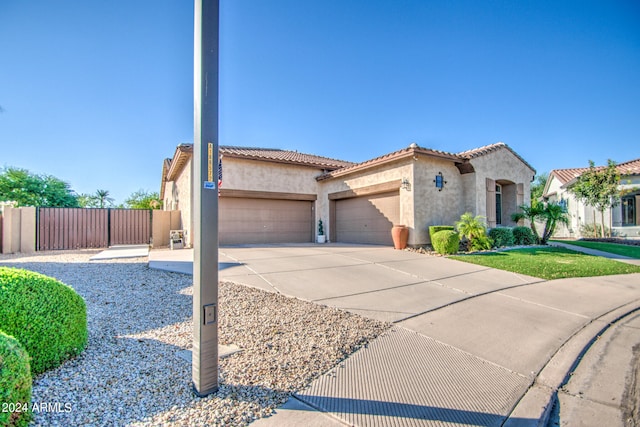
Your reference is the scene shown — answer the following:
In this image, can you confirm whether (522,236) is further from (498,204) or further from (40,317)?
(40,317)

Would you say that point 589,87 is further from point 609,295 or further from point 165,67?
point 165,67

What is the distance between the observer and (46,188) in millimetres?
24219

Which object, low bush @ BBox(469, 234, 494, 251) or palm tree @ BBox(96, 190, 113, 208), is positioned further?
palm tree @ BBox(96, 190, 113, 208)

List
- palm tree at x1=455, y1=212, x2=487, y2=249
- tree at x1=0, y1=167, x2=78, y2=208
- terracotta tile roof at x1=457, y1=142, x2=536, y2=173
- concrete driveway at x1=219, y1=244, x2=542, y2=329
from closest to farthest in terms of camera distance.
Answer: concrete driveway at x1=219, y1=244, x2=542, y2=329
palm tree at x1=455, y1=212, x2=487, y2=249
terracotta tile roof at x1=457, y1=142, x2=536, y2=173
tree at x1=0, y1=167, x2=78, y2=208

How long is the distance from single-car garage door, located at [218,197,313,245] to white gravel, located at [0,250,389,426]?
26.8 feet

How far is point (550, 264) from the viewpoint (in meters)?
8.61

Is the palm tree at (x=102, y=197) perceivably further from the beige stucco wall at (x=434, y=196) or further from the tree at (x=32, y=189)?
the beige stucco wall at (x=434, y=196)

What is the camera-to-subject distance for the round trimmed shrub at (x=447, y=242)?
10.1m

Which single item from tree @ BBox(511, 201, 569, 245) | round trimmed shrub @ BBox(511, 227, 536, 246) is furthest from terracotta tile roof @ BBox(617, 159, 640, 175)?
round trimmed shrub @ BBox(511, 227, 536, 246)

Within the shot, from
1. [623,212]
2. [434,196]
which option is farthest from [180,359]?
[623,212]

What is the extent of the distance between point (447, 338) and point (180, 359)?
3.08 m

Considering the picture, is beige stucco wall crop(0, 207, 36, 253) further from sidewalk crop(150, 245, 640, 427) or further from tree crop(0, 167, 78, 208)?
tree crop(0, 167, 78, 208)

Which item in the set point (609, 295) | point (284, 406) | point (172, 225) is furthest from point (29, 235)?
point (609, 295)

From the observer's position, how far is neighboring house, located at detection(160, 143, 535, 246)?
11.6 meters
